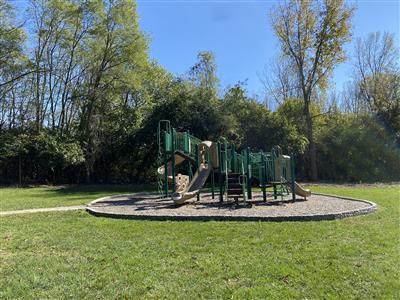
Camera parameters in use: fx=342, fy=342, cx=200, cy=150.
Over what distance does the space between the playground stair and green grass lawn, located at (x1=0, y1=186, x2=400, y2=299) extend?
2544 mm

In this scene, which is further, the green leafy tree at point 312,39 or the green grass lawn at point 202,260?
the green leafy tree at point 312,39

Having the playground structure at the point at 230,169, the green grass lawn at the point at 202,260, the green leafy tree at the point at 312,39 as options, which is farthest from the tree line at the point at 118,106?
the green grass lawn at the point at 202,260

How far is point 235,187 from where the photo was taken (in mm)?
9680

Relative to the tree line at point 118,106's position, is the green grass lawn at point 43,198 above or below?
below

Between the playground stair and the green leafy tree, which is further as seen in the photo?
the green leafy tree

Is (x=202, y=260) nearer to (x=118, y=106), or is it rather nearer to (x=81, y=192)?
(x=81, y=192)

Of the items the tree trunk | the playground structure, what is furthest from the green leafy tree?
the playground structure

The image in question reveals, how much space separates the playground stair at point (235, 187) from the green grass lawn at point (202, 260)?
100 inches

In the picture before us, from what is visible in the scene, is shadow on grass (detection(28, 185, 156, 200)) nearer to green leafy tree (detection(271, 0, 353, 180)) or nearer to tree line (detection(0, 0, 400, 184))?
tree line (detection(0, 0, 400, 184))

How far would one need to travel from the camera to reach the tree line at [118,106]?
21.0m

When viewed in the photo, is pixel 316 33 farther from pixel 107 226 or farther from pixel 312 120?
pixel 107 226

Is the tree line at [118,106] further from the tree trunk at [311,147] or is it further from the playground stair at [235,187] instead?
the playground stair at [235,187]

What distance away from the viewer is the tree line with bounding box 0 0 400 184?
21.0 m

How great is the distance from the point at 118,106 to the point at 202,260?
20.5 meters
